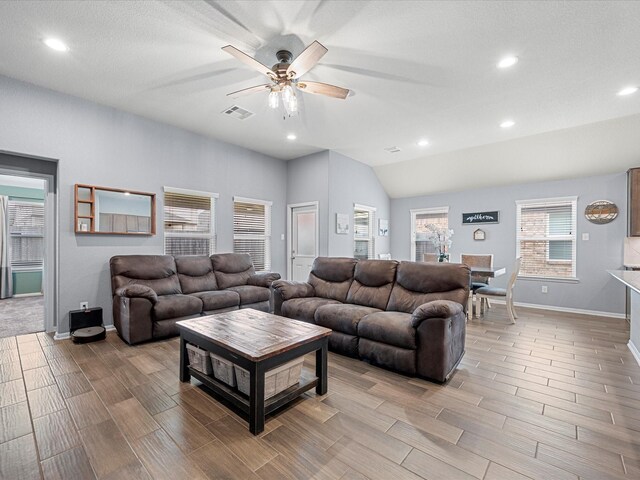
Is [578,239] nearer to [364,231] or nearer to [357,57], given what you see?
[364,231]

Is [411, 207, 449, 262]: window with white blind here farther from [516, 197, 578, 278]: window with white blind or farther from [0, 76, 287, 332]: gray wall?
[0, 76, 287, 332]: gray wall

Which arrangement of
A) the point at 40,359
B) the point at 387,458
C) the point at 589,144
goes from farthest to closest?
the point at 589,144 < the point at 40,359 < the point at 387,458

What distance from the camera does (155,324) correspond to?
3.50 meters

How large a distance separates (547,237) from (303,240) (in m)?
4.78

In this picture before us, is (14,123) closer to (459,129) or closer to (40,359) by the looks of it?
(40,359)

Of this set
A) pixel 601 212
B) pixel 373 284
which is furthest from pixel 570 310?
pixel 373 284

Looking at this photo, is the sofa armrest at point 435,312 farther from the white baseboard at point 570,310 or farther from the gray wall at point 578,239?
the gray wall at point 578,239

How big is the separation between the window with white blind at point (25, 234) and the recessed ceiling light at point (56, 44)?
5.48 m

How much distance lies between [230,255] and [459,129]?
435cm

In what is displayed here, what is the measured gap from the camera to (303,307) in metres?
3.53

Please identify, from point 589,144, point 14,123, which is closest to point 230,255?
point 14,123

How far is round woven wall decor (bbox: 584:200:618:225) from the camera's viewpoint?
16.2 feet

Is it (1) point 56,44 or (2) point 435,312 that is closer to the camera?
(2) point 435,312

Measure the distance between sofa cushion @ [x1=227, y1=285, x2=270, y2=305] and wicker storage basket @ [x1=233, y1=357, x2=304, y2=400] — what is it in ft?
8.02
